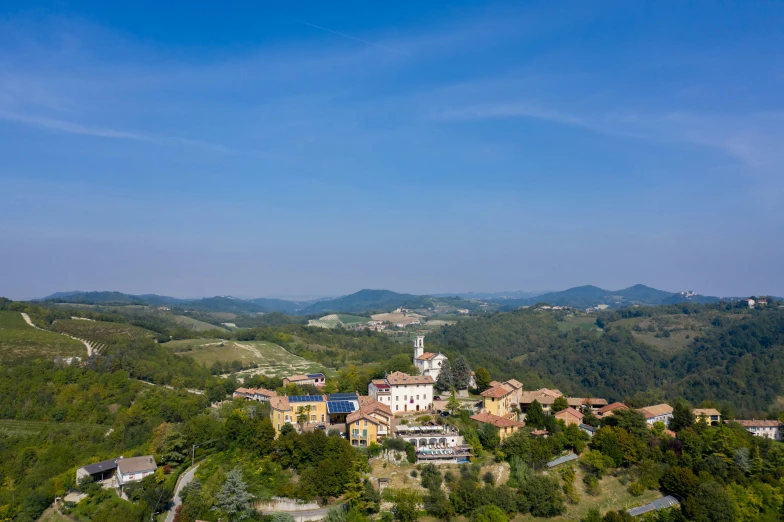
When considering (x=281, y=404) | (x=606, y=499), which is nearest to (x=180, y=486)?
(x=281, y=404)

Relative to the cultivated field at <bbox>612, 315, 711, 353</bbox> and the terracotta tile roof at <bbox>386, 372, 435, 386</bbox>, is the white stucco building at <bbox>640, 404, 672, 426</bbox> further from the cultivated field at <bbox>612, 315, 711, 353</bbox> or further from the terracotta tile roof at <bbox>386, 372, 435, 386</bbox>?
the cultivated field at <bbox>612, 315, 711, 353</bbox>

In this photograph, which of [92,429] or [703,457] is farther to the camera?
[92,429]

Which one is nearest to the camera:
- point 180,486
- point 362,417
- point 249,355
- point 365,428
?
point 362,417

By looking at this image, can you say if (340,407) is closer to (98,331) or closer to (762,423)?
(762,423)

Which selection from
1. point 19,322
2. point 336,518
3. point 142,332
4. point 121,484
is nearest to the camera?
point 336,518

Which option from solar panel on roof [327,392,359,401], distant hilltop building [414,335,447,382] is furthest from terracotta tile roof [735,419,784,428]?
solar panel on roof [327,392,359,401]

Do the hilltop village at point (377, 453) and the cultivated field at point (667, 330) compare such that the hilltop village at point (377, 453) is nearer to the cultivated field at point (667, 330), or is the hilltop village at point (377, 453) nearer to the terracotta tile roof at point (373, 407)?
the terracotta tile roof at point (373, 407)

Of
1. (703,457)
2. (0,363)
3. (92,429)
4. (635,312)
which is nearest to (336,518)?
(703,457)

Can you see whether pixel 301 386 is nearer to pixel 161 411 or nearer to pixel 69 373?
pixel 161 411
